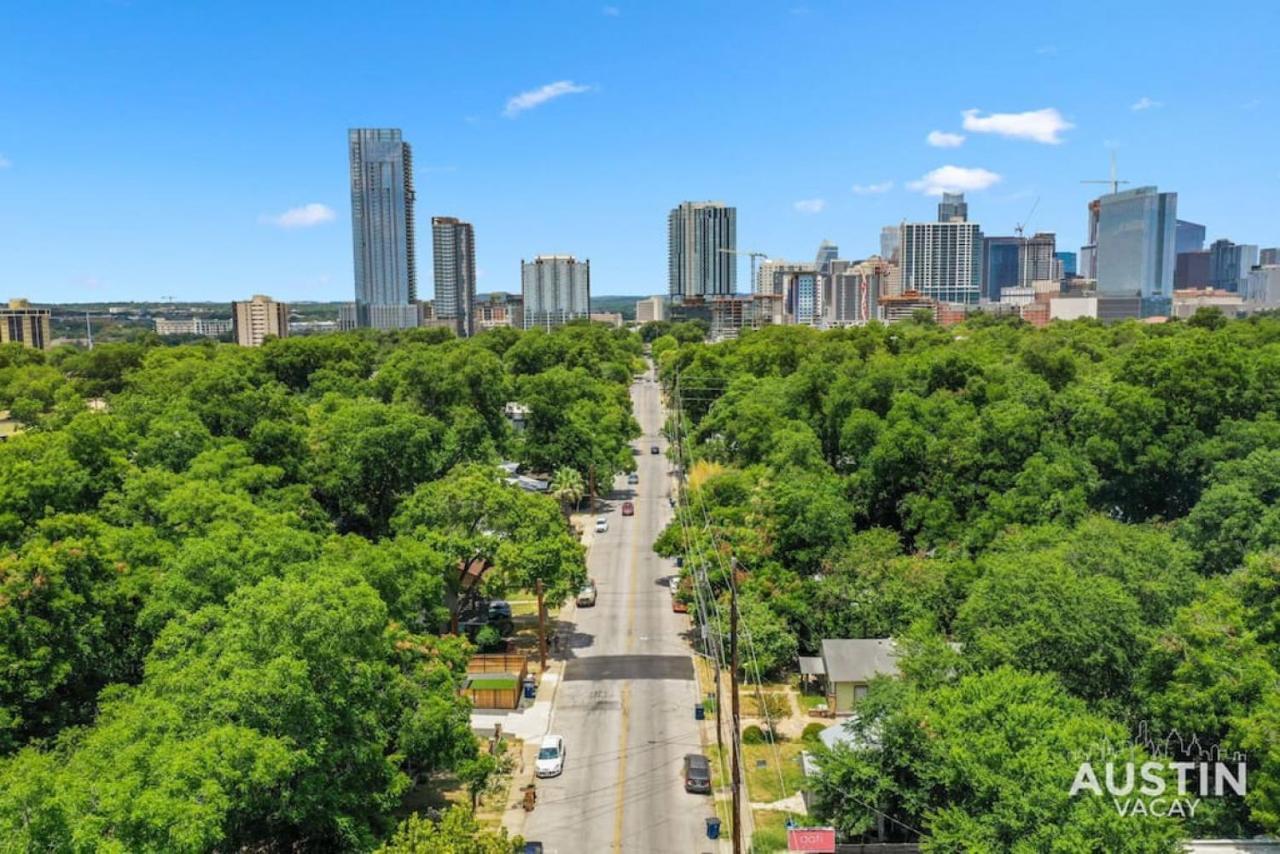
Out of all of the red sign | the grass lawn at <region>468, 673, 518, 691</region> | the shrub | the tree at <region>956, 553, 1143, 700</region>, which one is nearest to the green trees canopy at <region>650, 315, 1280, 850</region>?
the tree at <region>956, 553, 1143, 700</region>

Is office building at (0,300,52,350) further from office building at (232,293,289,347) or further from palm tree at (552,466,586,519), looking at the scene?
palm tree at (552,466,586,519)

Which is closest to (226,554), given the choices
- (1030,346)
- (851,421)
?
(851,421)

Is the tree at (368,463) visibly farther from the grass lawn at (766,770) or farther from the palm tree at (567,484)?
the grass lawn at (766,770)

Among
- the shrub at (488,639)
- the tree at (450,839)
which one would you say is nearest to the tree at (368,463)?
the shrub at (488,639)

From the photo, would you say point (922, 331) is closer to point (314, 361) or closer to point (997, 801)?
point (314, 361)

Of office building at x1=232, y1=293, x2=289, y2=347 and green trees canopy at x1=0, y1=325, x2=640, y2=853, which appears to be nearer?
green trees canopy at x1=0, y1=325, x2=640, y2=853

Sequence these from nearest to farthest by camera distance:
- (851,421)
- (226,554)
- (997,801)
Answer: (997,801), (226,554), (851,421)

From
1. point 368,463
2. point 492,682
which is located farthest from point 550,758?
point 368,463
